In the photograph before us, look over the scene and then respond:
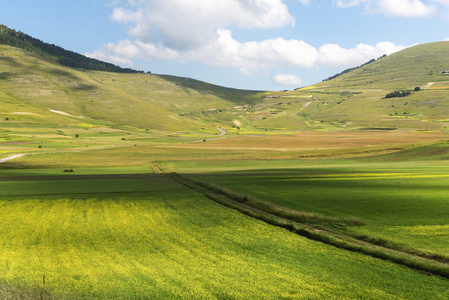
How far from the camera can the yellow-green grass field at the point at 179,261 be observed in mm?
17344

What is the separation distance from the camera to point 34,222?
31234 millimetres

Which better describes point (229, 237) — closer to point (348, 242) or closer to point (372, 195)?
point (348, 242)

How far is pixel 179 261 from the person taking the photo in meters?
A: 21.4

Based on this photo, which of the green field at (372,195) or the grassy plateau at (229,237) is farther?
the green field at (372,195)

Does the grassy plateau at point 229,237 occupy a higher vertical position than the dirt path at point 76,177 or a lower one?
higher

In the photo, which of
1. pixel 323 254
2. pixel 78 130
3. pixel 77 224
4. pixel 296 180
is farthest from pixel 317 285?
pixel 78 130

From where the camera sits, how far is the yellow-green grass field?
1734cm

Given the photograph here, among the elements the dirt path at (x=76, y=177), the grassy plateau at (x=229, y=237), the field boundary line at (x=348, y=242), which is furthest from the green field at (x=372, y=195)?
the dirt path at (x=76, y=177)

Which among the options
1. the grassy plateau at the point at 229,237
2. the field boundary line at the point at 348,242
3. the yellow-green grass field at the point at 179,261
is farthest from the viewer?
the field boundary line at the point at 348,242

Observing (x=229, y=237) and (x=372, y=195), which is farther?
(x=372, y=195)

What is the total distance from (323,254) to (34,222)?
1015 inches

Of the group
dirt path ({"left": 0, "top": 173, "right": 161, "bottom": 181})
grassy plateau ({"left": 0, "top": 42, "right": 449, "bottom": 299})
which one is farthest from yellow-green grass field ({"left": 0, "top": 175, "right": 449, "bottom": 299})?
dirt path ({"left": 0, "top": 173, "right": 161, "bottom": 181})

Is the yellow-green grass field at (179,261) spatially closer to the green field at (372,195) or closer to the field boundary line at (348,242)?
the field boundary line at (348,242)

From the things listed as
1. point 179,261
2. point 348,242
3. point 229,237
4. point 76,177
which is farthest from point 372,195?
point 76,177
